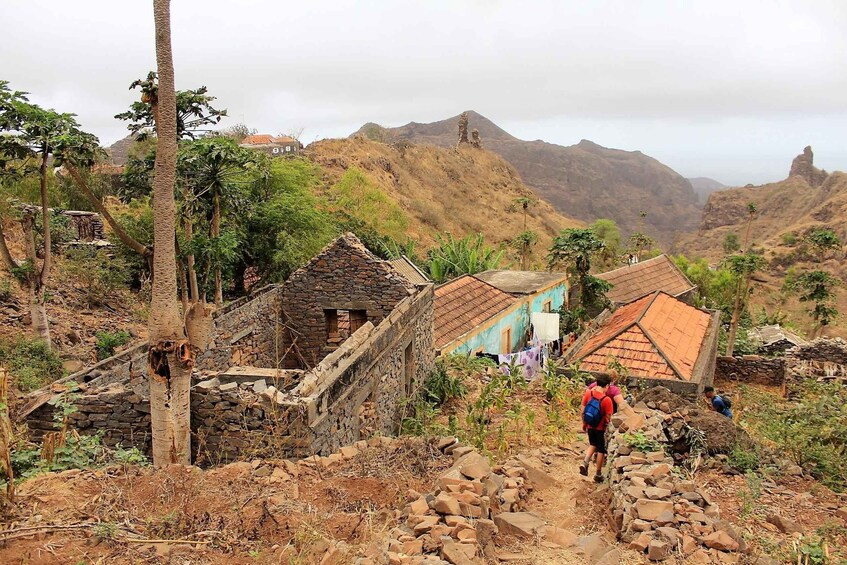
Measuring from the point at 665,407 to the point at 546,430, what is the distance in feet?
6.83

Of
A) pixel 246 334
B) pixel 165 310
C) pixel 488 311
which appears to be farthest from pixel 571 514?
pixel 488 311

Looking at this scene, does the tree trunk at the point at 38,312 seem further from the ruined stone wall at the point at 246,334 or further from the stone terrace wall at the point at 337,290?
the stone terrace wall at the point at 337,290

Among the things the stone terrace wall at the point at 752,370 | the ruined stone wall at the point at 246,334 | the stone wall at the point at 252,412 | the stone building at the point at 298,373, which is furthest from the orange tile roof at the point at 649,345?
the stone wall at the point at 252,412

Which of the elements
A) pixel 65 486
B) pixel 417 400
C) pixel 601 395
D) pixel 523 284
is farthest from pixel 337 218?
pixel 65 486

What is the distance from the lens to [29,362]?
12.5 meters

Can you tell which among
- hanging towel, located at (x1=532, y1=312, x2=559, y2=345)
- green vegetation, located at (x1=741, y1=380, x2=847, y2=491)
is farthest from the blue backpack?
hanging towel, located at (x1=532, y1=312, x2=559, y2=345)

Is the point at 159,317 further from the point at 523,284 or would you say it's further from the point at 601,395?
the point at 523,284

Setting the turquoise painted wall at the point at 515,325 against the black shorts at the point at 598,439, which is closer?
the black shorts at the point at 598,439

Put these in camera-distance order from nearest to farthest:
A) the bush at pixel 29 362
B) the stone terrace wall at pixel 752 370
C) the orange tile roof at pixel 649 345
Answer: the bush at pixel 29 362
the orange tile roof at pixel 649 345
the stone terrace wall at pixel 752 370

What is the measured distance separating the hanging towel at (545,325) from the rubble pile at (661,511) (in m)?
14.0

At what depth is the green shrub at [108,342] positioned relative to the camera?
14.5 m

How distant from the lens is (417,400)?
11984 millimetres

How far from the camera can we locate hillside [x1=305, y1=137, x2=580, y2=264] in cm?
4925

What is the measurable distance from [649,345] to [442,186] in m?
45.6
